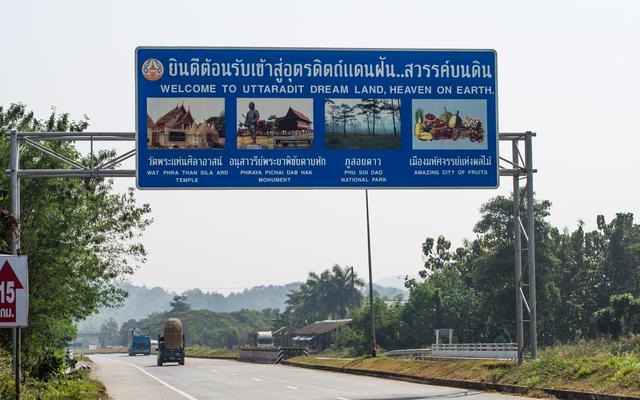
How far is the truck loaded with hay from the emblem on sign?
128ft

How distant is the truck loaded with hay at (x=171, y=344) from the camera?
6203cm

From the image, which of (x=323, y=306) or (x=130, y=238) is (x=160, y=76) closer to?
(x=130, y=238)

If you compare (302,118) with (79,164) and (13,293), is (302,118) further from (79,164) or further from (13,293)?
(13,293)

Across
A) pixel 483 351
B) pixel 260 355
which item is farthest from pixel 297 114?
pixel 260 355

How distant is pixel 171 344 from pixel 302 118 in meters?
39.7

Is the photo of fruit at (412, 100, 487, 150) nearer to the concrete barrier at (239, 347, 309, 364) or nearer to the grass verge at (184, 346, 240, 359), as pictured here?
the concrete barrier at (239, 347, 309, 364)

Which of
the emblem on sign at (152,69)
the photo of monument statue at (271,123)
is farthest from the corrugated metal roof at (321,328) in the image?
the emblem on sign at (152,69)

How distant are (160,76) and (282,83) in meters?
3.11

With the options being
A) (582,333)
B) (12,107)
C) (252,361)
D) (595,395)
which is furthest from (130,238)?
(582,333)

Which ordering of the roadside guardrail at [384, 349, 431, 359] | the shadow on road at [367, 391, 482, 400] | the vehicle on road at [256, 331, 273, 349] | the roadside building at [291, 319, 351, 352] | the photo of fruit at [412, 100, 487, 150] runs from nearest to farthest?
the shadow on road at [367, 391, 482, 400], the photo of fruit at [412, 100, 487, 150], the roadside guardrail at [384, 349, 431, 359], the vehicle on road at [256, 331, 273, 349], the roadside building at [291, 319, 351, 352]

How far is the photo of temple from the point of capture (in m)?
24.9

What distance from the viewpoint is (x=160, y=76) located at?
81.2ft

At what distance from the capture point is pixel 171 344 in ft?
204

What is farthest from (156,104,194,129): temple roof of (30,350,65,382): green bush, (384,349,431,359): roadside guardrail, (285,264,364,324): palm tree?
(285,264,364,324): palm tree
